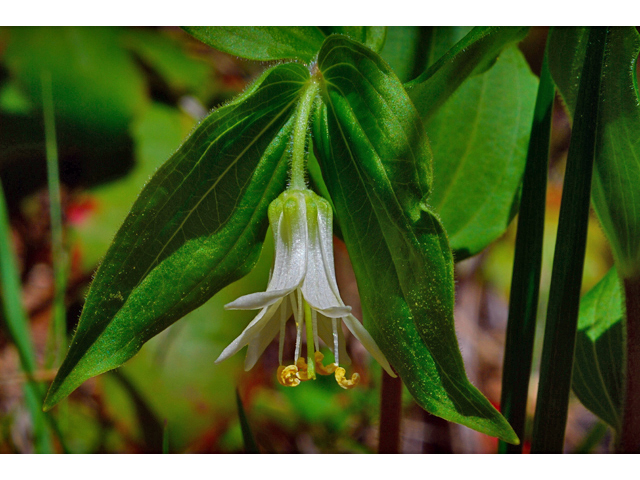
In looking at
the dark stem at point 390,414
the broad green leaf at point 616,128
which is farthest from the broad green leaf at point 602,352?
the dark stem at point 390,414

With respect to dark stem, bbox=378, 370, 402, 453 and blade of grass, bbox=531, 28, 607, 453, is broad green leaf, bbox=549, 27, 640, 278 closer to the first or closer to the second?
blade of grass, bbox=531, 28, 607, 453

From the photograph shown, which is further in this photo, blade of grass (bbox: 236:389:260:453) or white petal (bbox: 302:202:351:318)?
blade of grass (bbox: 236:389:260:453)

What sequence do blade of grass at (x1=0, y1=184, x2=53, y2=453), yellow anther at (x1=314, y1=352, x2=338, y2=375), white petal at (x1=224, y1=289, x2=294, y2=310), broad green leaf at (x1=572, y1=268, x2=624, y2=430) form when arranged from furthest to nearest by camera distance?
blade of grass at (x1=0, y1=184, x2=53, y2=453)
broad green leaf at (x1=572, y1=268, x2=624, y2=430)
yellow anther at (x1=314, y1=352, x2=338, y2=375)
white petal at (x1=224, y1=289, x2=294, y2=310)

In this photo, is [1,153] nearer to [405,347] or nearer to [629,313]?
[405,347]

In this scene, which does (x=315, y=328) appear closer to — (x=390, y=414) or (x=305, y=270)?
(x=305, y=270)

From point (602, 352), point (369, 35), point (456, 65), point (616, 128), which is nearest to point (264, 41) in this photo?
point (369, 35)

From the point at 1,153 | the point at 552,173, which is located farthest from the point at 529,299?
the point at 552,173

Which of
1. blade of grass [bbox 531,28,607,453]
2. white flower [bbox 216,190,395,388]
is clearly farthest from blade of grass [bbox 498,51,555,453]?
white flower [bbox 216,190,395,388]
